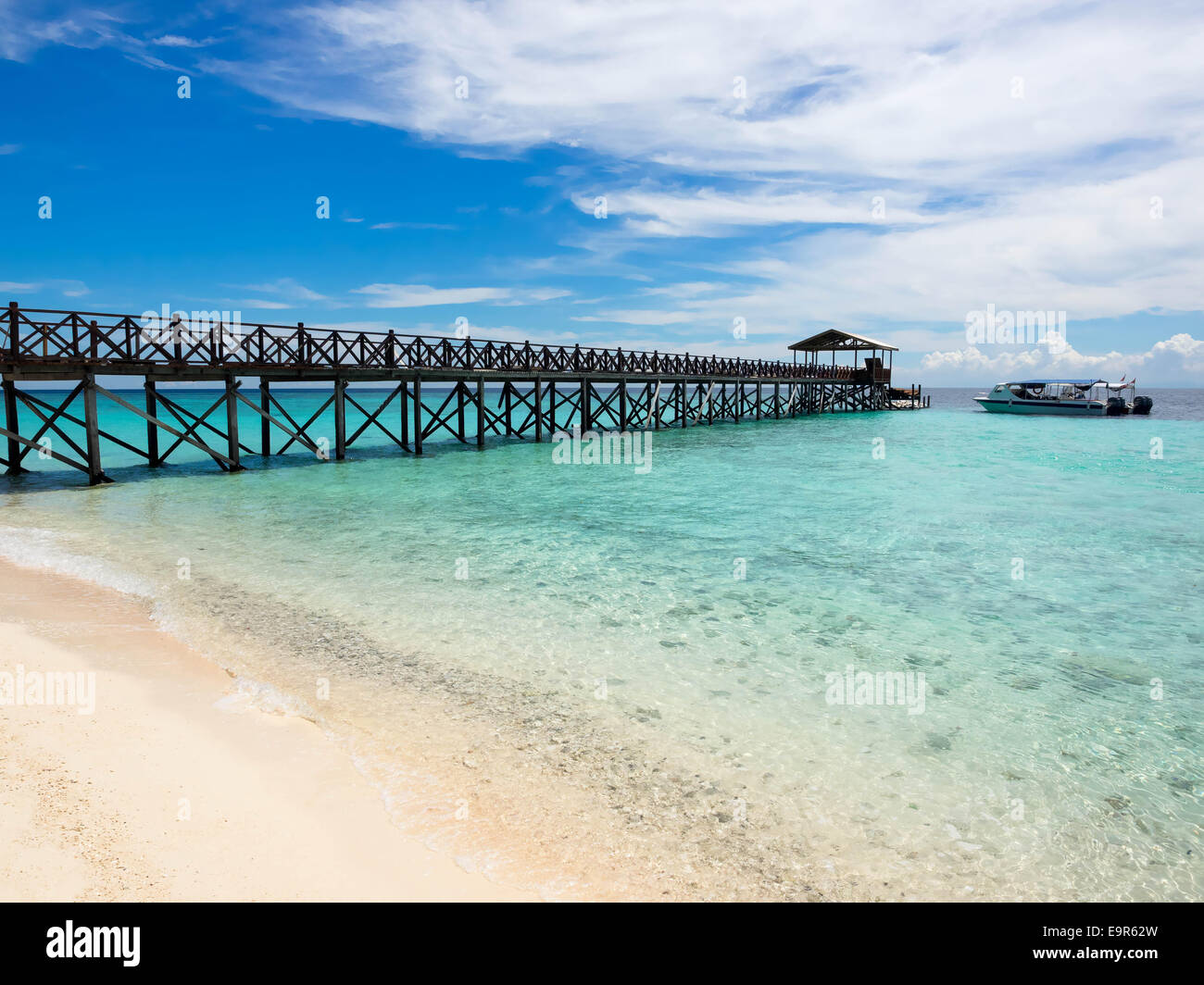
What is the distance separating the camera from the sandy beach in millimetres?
3713

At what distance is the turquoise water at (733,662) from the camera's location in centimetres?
445

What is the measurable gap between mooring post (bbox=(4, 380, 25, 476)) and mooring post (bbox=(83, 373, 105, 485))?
5.12ft

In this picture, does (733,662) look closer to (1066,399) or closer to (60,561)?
(60,561)

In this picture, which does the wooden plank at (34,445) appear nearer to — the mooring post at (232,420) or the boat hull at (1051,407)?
the mooring post at (232,420)

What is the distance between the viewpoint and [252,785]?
15.5 feet

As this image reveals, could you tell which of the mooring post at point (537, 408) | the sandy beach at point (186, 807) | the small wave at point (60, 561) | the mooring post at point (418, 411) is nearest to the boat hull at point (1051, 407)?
the mooring post at point (537, 408)

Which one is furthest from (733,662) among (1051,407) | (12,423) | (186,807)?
(1051,407)

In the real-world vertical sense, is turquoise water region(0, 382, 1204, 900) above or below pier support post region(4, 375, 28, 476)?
below

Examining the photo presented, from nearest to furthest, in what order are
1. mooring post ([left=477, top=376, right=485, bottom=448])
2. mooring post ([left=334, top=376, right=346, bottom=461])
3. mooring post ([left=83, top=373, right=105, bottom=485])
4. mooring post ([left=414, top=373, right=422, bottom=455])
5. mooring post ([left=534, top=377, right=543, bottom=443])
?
mooring post ([left=83, top=373, right=105, bottom=485]) < mooring post ([left=334, top=376, right=346, bottom=461]) < mooring post ([left=414, top=373, right=422, bottom=455]) < mooring post ([left=477, top=376, right=485, bottom=448]) < mooring post ([left=534, top=377, right=543, bottom=443])

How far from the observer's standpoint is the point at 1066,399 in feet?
218

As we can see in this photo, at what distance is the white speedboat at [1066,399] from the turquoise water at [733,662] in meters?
57.1

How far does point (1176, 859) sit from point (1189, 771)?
140 cm

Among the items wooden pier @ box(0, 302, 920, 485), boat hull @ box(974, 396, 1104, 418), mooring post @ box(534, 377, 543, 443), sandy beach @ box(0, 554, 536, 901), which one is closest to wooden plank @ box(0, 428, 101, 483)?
wooden pier @ box(0, 302, 920, 485)

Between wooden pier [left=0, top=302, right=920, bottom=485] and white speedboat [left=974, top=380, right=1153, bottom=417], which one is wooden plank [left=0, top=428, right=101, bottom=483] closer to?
wooden pier [left=0, top=302, right=920, bottom=485]
